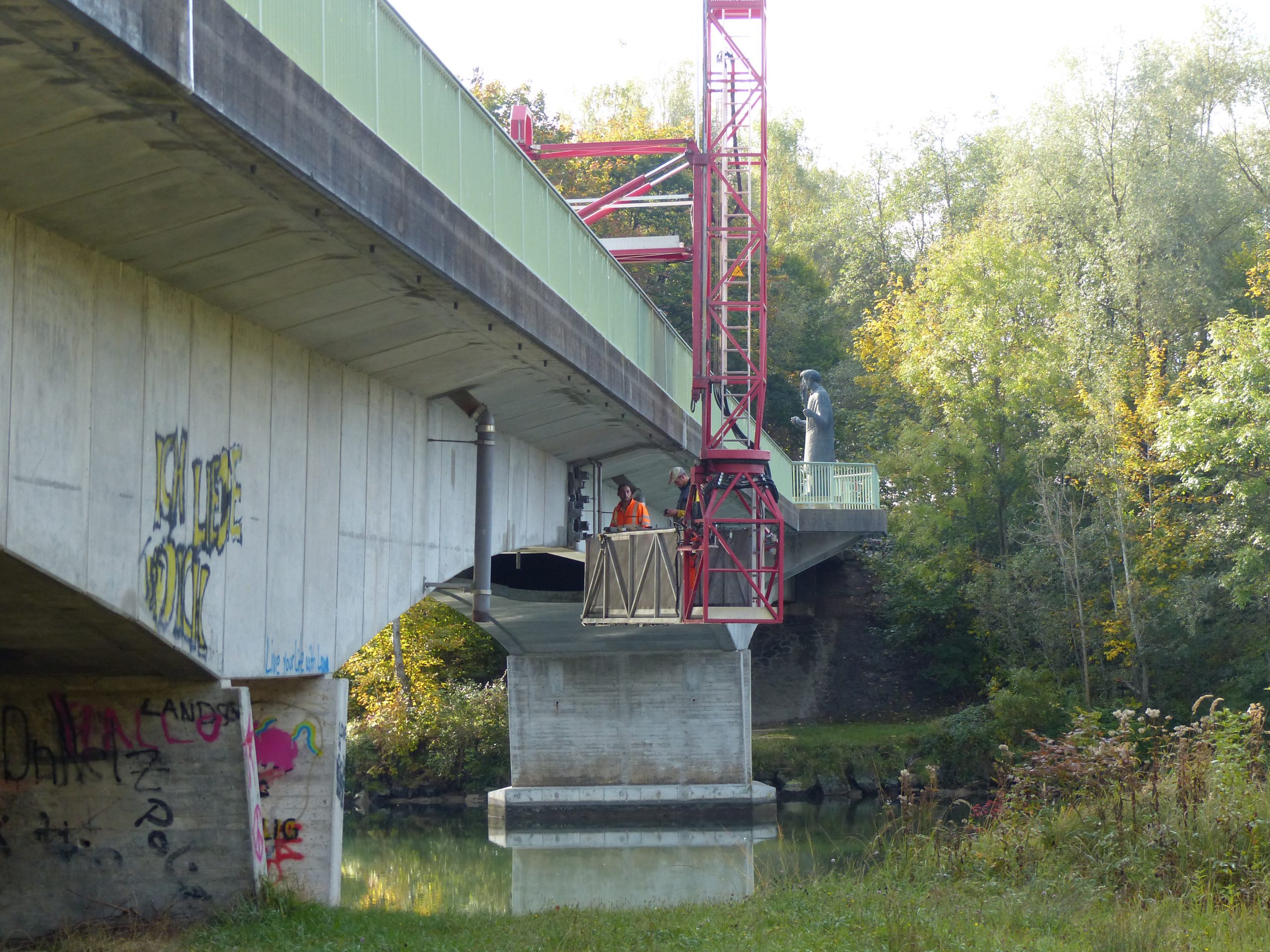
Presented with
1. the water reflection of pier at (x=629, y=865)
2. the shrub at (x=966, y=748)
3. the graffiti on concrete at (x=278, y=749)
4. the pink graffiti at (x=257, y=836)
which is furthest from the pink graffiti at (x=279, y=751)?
the shrub at (x=966, y=748)

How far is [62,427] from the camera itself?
7.20 metres

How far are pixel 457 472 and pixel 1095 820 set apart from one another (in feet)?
21.6

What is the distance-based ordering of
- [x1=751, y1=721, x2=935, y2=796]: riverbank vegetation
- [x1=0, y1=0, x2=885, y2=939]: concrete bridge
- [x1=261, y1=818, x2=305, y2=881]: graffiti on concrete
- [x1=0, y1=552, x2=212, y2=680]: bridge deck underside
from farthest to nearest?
[x1=751, y1=721, x2=935, y2=796]: riverbank vegetation < [x1=261, y1=818, x2=305, y2=881]: graffiti on concrete < [x1=0, y1=552, x2=212, y2=680]: bridge deck underside < [x1=0, y1=0, x2=885, y2=939]: concrete bridge

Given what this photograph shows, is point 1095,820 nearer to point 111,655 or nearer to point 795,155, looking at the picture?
point 111,655

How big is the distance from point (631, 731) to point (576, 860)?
19.2 feet

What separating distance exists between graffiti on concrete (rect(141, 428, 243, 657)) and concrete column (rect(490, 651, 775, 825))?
1967 centimetres

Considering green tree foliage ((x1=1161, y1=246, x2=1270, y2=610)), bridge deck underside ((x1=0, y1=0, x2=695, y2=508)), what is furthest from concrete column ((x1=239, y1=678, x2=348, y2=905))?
green tree foliage ((x1=1161, y1=246, x2=1270, y2=610))

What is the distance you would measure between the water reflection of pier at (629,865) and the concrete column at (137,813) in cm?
482

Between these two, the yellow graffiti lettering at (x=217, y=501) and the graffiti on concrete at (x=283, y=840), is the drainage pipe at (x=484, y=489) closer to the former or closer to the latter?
the graffiti on concrete at (x=283, y=840)

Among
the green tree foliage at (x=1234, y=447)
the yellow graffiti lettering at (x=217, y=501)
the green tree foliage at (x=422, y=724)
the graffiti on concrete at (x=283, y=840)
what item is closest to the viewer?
the yellow graffiti lettering at (x=217, y=501)

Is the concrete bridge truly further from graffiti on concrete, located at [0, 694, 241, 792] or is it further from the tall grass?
the tall grass

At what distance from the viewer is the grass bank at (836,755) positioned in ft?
107

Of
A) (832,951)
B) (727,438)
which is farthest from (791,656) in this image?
(832,951)

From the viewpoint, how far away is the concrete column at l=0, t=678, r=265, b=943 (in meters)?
8.97
